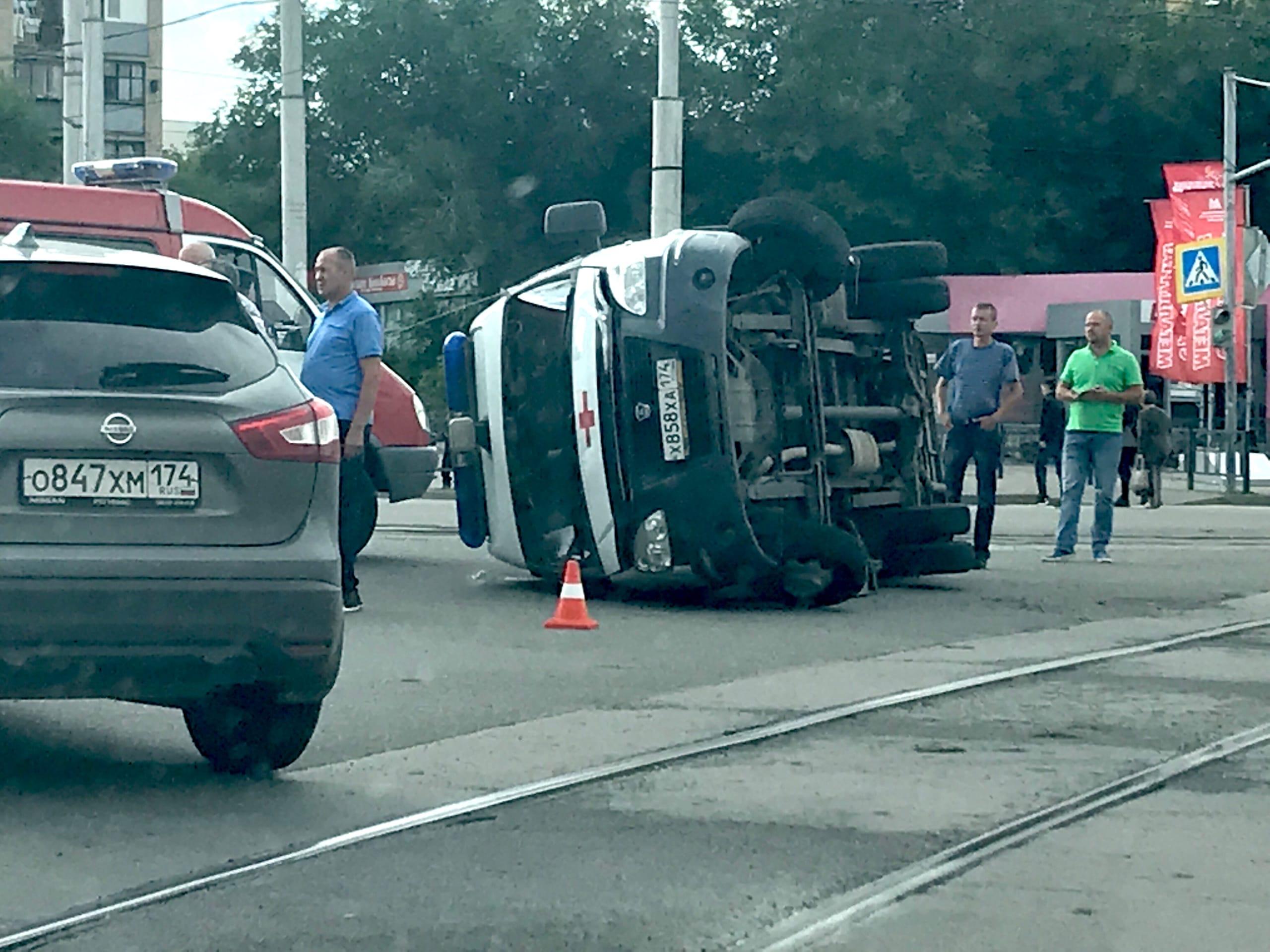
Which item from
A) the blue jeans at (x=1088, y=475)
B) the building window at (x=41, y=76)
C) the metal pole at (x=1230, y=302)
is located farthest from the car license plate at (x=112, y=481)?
the building window at (x=41, y=76)

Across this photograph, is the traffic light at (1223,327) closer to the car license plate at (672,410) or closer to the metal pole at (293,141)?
the metal pole at (293,141)

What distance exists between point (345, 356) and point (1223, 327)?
2116 cm

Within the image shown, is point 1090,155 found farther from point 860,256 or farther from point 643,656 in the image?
point 643,656

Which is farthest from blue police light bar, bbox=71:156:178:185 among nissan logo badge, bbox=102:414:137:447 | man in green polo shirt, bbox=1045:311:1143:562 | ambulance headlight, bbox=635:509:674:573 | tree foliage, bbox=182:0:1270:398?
tree foliage, bbox=182:0:1270:398

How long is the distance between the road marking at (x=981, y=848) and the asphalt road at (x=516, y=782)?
0.30ft

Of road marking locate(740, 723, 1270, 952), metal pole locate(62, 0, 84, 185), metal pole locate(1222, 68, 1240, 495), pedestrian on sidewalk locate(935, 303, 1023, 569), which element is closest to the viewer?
road marking locate(740, 723, 1270, 952)

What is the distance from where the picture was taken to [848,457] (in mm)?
12680

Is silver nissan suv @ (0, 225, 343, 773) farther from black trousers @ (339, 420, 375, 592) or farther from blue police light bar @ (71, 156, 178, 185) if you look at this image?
blue police light bar @ (71, 156, 178, 185)

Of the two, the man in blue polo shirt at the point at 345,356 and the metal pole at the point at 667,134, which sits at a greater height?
the metal pole at the point at 667,134

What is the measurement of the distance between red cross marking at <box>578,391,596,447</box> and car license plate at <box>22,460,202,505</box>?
233 inches

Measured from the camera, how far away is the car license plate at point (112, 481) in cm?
600

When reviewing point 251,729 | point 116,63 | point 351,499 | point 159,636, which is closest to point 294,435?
point 159,636

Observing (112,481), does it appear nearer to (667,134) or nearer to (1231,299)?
(667,134)

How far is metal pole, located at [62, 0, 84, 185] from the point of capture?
28797mm
